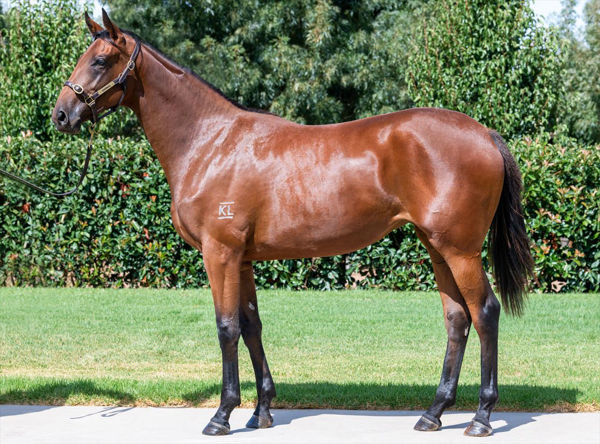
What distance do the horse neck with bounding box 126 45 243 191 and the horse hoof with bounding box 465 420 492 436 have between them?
2.44 meters

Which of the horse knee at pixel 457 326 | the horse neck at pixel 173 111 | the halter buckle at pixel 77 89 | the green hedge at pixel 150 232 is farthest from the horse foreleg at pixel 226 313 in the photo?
the green hedge at pixel 150 232

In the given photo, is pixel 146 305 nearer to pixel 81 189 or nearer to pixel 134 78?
pixel 81 189

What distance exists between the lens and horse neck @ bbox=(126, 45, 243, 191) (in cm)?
532

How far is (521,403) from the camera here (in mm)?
5773

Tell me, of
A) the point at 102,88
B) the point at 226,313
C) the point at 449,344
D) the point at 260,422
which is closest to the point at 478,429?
the point at 449,344

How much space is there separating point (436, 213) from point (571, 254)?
758 centimetres

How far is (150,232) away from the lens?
1236 centimetres

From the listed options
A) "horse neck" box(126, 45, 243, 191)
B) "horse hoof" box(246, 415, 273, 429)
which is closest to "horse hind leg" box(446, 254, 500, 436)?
"horse hoof" box(246, 415, 273, 429)

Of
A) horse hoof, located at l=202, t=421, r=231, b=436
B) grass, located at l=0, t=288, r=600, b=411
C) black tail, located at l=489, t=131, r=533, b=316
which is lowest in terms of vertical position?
horse hoof, located at l=202, t=421, r=231, b=436

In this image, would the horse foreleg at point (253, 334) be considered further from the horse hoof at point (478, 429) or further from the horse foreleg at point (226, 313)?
the horse hoof at point (478, 429)

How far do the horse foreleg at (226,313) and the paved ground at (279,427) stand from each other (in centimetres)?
15

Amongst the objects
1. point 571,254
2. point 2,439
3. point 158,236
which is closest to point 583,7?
point 571,254

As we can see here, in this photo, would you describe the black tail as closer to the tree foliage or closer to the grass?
the grass

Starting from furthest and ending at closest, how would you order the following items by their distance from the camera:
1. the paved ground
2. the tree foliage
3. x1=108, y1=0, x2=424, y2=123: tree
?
the tree foliage
x1=108, y1=0, x2=424, y2=123: tree
the paved ground
